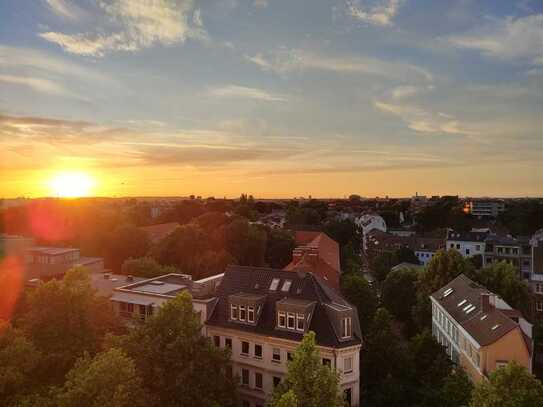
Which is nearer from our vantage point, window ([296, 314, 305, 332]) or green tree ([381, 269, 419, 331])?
window ([296, 314, 305, 332])

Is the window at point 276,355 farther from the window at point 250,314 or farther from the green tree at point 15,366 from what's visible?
the green tree at point 15,366

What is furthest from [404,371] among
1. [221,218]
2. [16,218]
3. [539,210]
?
[539,210]

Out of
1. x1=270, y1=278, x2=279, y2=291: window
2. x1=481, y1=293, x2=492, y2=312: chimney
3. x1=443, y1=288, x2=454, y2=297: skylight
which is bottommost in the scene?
x1=443, y1=288, x2=454, y2=297: skylight

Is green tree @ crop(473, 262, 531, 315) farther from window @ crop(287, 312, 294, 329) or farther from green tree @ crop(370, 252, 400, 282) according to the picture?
green tree @ crop(370, 252, 400, 282)

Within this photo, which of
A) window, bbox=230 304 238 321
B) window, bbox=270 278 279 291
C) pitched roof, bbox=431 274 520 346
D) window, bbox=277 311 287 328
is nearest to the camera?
window, bbox=277 311 287 328

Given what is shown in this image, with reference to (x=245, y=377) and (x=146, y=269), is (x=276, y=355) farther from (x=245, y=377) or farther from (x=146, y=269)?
(x=146, y=269)

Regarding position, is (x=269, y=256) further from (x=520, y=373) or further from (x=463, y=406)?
(x=520, y=373)

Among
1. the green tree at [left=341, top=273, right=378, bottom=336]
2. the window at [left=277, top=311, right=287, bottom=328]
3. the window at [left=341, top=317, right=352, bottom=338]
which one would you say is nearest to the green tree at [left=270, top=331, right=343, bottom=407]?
the window at [left=341, top=317, right=352, bottom=338]

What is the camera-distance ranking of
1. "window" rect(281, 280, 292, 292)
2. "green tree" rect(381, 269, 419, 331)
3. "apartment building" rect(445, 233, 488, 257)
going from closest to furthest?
"window" rect(281, 280, 292, 292)
"green tree" rect(381, 269, 419, 331)
"apartment building" rect(445, 233, 488, 257)
